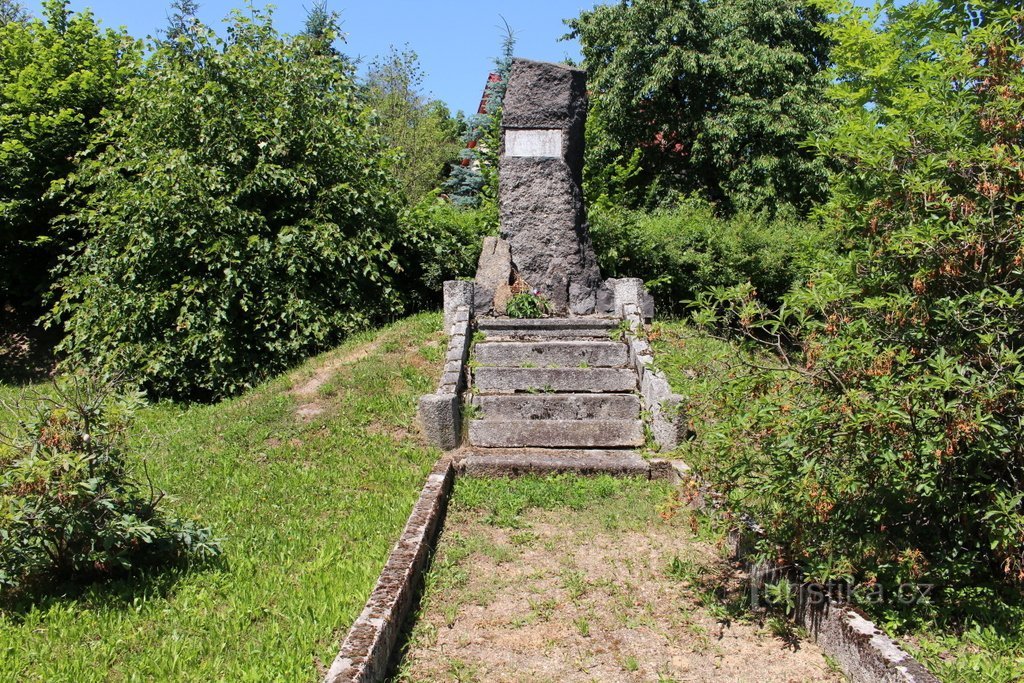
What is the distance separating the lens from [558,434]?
8023mm

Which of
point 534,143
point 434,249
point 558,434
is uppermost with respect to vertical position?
point 534,143

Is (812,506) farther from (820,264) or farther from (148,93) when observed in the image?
(148,93)

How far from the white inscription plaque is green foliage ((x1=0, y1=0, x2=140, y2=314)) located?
243 inches

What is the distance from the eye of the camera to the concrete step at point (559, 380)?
8.77m

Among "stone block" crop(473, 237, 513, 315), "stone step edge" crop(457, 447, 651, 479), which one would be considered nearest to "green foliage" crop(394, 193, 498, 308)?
"stone block" crop(473, 237, 513, 315)

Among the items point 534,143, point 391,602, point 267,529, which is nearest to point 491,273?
point 534,143

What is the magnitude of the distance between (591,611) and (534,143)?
7.85 m

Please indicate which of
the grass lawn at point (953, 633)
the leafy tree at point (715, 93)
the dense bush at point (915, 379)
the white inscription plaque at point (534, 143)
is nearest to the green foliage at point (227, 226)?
the white inscription plaque at point (534, 143)

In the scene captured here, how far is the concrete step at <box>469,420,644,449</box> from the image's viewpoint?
26.2 ft

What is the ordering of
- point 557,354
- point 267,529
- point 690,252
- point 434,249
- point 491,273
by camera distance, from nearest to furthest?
point 267,529
point 557,354
point 491,273
point 434,249
point 690,252

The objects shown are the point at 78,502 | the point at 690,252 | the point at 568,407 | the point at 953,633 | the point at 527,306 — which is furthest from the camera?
the point at 690,252

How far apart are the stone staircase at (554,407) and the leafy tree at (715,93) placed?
10529 millimetres

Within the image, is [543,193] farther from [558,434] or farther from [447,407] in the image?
[447,407]

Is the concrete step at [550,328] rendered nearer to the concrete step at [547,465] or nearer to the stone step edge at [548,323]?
the stone step edge at [548,323]
